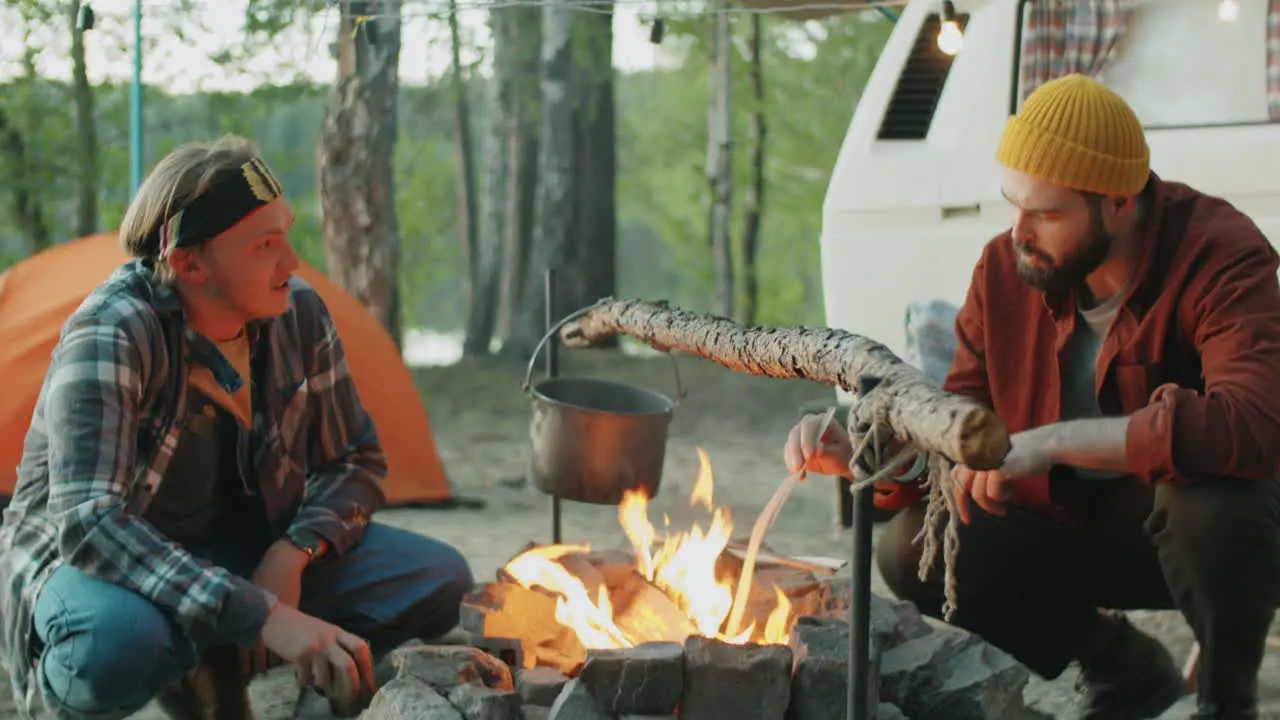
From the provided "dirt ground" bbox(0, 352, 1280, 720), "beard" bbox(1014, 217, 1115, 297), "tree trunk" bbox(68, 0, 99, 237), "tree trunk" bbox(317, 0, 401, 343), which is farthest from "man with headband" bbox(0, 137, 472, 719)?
"tree trunk" bbox(68, 0, 99, 237)

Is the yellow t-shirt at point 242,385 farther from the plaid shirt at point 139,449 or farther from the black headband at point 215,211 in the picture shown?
the black headband at point 215,211

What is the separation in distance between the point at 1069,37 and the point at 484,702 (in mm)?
3453

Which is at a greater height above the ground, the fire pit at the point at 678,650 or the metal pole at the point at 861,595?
the metal pole at the point at 861,595

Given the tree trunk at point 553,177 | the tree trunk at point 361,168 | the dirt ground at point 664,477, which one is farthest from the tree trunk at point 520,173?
the tree trunk at point 361,168

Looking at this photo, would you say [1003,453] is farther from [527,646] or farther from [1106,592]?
[527,646]

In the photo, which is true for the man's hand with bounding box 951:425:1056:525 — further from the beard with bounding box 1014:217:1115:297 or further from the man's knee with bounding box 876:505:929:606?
the man's knee with bounding box 876:505:929:606

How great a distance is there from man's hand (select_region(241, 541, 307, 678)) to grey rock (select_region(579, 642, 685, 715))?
744 millimetres

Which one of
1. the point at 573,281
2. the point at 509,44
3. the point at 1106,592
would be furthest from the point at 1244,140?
the point at 509,44

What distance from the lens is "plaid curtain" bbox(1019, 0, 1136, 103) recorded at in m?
4.92

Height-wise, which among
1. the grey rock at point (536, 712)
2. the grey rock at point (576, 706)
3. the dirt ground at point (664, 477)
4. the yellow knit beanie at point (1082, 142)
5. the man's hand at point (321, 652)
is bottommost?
the dirt ground at point (664, 477)

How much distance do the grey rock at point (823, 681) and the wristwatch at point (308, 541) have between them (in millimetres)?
1139

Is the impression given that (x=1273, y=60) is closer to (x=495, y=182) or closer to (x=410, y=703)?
(x=410, y=703)

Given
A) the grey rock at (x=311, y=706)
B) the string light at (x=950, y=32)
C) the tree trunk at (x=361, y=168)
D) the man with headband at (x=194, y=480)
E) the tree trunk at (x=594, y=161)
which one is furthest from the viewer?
the tree trunk at (x=594, y=161)

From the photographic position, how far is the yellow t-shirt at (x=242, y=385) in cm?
301
